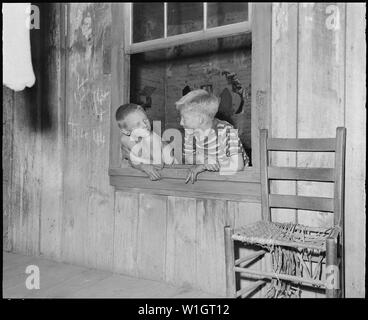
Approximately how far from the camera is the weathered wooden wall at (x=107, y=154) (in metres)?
2.08

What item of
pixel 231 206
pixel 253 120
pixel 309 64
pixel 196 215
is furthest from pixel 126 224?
pixel 309 64

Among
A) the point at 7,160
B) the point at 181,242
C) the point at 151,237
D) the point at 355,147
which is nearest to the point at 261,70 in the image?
Answer: the point at 355,147

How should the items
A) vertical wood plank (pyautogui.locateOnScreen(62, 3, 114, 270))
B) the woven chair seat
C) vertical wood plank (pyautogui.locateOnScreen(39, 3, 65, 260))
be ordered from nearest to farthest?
the woven chair seat < vertical wood plank (pyautogui.locateOnScreen(62, 3, 114, 270)) < vertical wood plank (pyautogui.locateOnScreen(39, 3, 65, 260))

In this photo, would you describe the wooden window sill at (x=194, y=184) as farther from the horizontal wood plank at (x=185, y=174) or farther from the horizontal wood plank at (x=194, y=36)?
the horizontal wood plank at (x=194, y=36)

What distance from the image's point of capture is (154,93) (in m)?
5.94

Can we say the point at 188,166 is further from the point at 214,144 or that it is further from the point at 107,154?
the point at 107,154

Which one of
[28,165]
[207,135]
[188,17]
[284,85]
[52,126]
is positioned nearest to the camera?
[284,85]

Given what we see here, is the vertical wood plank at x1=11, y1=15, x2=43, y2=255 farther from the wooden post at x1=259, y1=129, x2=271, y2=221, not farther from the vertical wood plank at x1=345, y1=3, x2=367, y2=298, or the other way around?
the vertical wood plank at x1=345, y1=3, x2=367, y2=298

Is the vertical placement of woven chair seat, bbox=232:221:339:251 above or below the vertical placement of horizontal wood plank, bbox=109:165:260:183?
below

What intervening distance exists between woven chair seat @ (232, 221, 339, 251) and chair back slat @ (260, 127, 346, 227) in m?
0.09

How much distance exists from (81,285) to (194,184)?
3.36 feet

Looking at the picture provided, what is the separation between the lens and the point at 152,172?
2.64 m

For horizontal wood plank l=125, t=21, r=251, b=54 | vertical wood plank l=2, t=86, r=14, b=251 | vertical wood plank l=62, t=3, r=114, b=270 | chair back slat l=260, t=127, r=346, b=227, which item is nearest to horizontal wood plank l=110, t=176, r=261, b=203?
chair back slat l=260, t=127, r=346, b=227

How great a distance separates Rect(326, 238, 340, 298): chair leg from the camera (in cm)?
170
